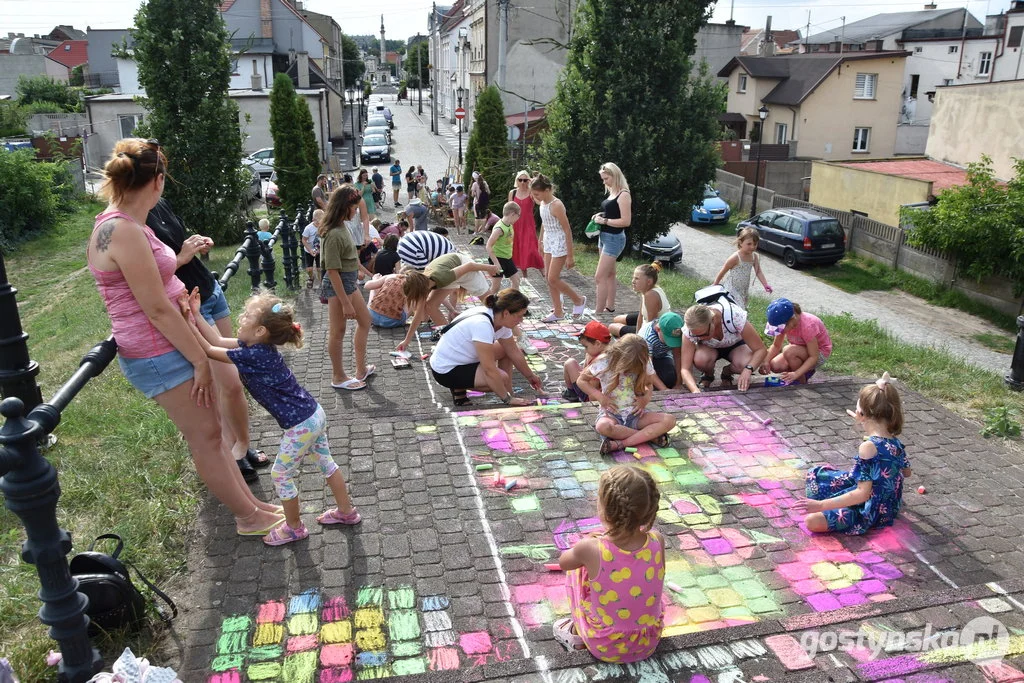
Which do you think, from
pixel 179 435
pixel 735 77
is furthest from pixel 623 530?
pixel 735 77

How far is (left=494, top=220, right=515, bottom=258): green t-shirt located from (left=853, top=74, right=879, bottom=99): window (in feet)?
128

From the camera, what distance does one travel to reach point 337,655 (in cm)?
346

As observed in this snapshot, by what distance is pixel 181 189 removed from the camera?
1655 centimetres

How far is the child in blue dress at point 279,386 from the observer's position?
4.03 meters

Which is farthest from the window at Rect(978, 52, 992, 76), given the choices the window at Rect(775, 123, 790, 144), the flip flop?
the flip flop

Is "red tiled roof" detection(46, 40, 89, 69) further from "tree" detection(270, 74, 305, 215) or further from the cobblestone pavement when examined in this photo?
the cobblestone pavement

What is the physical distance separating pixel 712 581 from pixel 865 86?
1744 inches

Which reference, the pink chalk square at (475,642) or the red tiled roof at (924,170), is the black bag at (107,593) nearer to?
the pink chalk square at (475,642)

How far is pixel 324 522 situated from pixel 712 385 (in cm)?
420

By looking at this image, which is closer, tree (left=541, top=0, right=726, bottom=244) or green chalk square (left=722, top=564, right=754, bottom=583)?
green chalk square (left=722, top=564, right=754, bottom=583)

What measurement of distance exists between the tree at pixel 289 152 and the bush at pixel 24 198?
24.6 ft

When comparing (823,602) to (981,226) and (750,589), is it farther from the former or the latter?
(981,226)

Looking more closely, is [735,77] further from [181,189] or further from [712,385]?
[712,385]

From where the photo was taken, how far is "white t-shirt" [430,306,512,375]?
21.3ft
